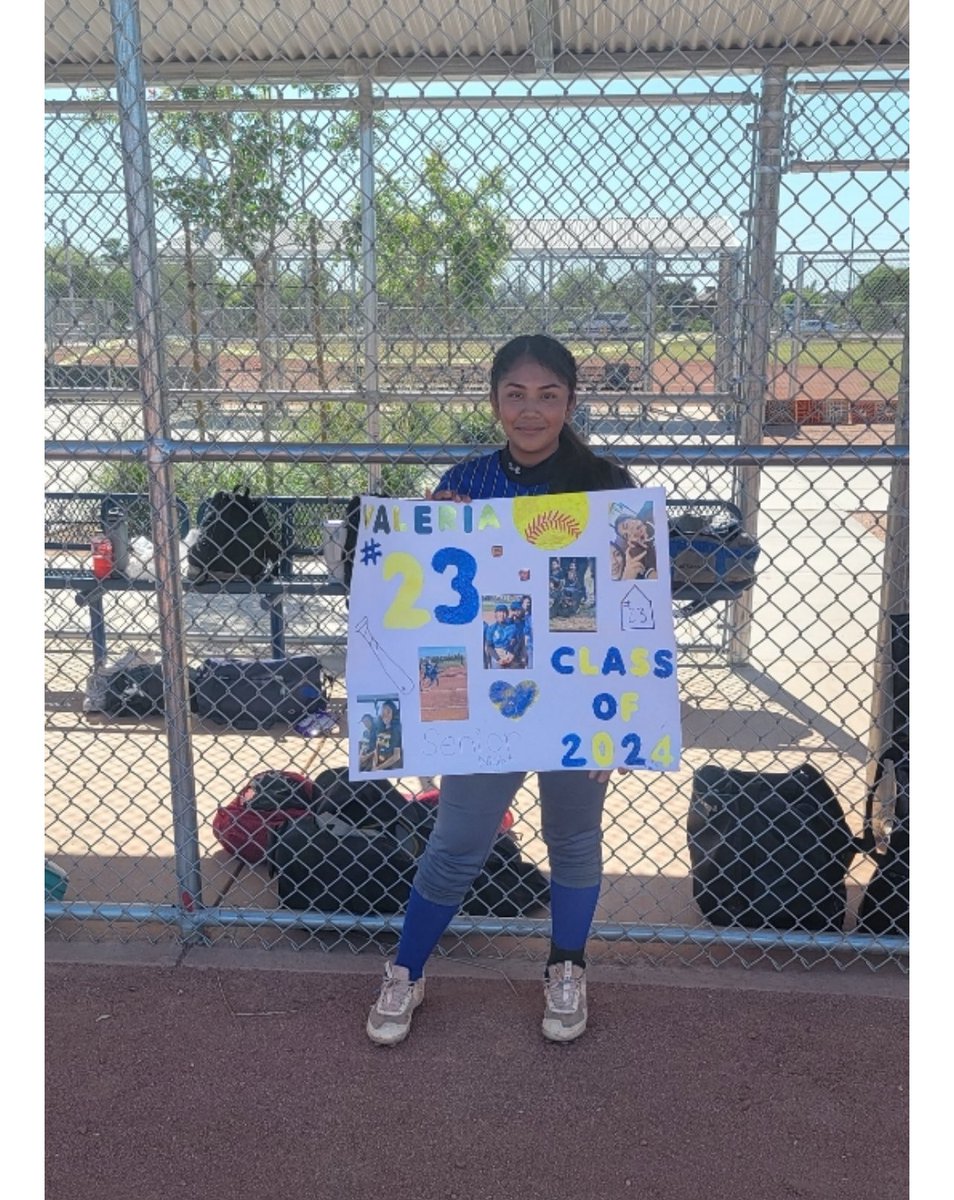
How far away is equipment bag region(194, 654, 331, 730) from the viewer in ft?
18.1

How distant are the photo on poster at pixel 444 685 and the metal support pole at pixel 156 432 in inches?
35.6

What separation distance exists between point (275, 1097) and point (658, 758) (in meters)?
1.30

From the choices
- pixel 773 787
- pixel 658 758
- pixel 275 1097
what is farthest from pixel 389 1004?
pixel 773 787

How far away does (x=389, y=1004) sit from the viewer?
2889mm

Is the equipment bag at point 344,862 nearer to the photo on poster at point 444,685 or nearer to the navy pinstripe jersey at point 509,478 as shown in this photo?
the photo on poster at point 444,685

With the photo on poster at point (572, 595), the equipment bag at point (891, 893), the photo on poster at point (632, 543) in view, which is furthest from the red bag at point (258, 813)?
the equipment bag at point (891, 893)

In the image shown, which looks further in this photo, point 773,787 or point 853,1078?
point 773,787

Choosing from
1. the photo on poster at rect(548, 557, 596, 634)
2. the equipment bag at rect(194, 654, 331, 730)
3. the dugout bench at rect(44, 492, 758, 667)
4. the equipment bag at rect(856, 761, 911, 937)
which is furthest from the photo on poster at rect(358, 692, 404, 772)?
the equipment bag at rect(194, 654, 331, 730)

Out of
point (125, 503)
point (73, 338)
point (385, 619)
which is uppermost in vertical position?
point (73, 338)

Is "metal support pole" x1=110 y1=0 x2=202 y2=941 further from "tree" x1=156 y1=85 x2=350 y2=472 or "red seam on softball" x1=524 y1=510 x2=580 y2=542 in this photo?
"tree" x1=156 y1=85 x2=350 y2=472

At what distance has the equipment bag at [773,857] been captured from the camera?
3.33m

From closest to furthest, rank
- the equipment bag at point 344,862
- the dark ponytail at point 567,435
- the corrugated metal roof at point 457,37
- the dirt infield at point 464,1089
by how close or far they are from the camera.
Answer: the dirt infield at point 464,1089, the dark ponytail at point 567,435, the equipment bag at point 344,862, the corrugated metal roof at point 457,37

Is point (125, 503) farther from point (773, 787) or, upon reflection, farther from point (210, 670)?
point (773, 787)

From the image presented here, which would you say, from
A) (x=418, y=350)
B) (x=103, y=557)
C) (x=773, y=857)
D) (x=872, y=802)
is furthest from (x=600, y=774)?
(x=418, y=350)
